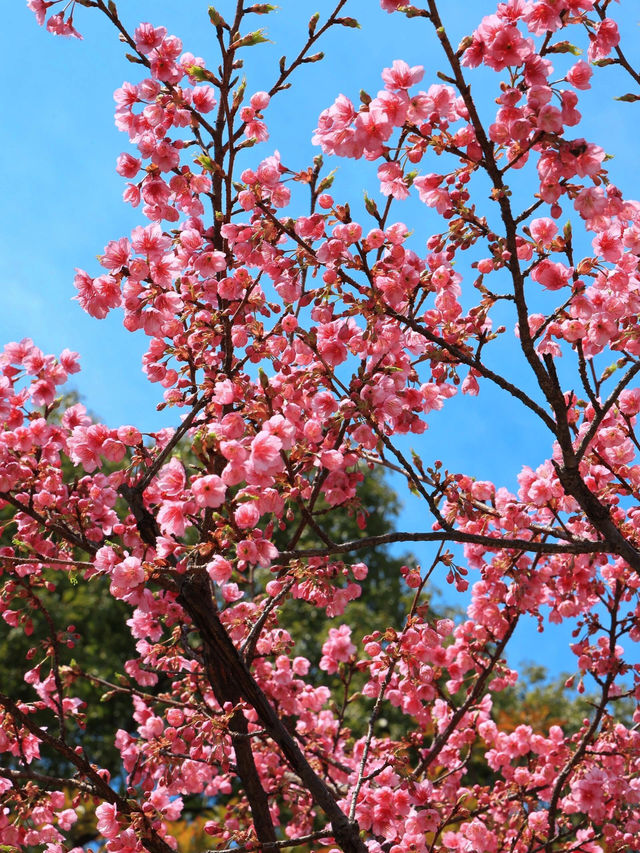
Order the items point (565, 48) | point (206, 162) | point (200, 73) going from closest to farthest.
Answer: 1. point (565, 48)
2. point (200, 73)
3. point (206, 162)

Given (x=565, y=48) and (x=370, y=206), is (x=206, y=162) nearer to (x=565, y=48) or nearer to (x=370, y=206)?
(x=370, y=206)

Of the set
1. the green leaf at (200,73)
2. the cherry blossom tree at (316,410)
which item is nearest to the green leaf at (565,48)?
the cherry blossom tree at (316,410)

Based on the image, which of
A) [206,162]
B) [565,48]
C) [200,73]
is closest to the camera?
[565,48]

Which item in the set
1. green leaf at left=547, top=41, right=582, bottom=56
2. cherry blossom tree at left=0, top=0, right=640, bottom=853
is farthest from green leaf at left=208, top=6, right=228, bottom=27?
green leaf at left=547, top=41, right=582, bottom=56

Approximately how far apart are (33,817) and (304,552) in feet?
7.74

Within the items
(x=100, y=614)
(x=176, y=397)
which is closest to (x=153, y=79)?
(x=176, y=397)

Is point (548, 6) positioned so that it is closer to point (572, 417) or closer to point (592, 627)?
point (572, 417)

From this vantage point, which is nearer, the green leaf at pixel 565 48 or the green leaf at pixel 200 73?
the green leaf at pixel 565 48

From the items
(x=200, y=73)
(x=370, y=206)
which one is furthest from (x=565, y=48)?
(x=200, y=73)

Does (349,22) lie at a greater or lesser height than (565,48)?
greater

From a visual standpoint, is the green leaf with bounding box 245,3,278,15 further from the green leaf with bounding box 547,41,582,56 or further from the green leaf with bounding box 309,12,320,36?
the green leaf with bounding box 547,41,582,56

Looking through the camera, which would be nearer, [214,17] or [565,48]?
[565,48]

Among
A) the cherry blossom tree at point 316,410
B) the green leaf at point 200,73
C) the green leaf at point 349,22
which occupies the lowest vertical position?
the cherry blossom tree at point 316,410

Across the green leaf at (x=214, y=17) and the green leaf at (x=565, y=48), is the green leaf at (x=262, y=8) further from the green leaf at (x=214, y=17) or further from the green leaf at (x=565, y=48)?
the green leaf at (x=565, y=48)
